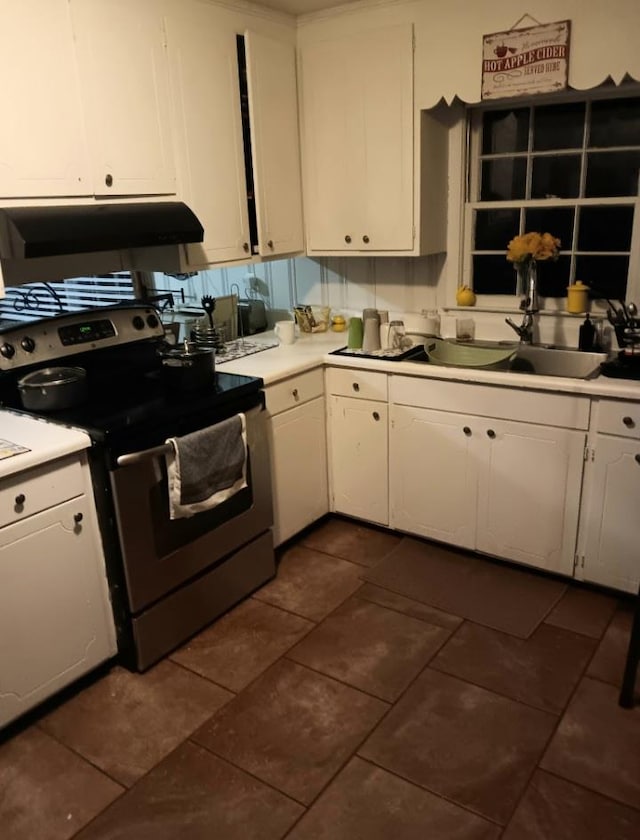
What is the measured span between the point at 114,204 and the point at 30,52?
0.52 metres

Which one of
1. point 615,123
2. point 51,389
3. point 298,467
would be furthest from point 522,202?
point 51,389

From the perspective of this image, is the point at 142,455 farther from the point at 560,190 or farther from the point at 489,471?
the point at 560,190

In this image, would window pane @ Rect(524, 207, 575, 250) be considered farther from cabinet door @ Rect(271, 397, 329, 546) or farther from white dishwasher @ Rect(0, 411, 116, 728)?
white dishwasher @ Rect(0, 411, 116, 728)

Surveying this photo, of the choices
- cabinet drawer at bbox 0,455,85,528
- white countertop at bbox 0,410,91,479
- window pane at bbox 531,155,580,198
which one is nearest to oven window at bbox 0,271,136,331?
white countertop at bbox 0,410,91,479

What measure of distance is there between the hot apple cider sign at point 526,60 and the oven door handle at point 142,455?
1901 mm

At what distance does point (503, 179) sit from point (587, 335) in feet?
2.81

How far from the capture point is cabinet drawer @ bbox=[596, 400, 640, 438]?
238 centimetres

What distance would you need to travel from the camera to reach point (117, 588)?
2236 mm

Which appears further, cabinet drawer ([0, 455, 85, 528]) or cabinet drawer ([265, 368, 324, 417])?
cabinet drawer ([265, 368, 324, 417])

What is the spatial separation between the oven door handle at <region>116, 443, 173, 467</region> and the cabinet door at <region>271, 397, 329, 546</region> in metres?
0.72

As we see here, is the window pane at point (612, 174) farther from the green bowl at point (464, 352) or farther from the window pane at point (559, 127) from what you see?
the green bowl at point (464, 352)

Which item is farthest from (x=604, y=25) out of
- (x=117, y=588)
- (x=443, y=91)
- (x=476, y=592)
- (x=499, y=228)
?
(x=117, y=588)

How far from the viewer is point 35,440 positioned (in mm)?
2010

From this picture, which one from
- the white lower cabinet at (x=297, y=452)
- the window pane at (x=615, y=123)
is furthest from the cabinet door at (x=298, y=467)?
the window pane at (x=615, y=123)
